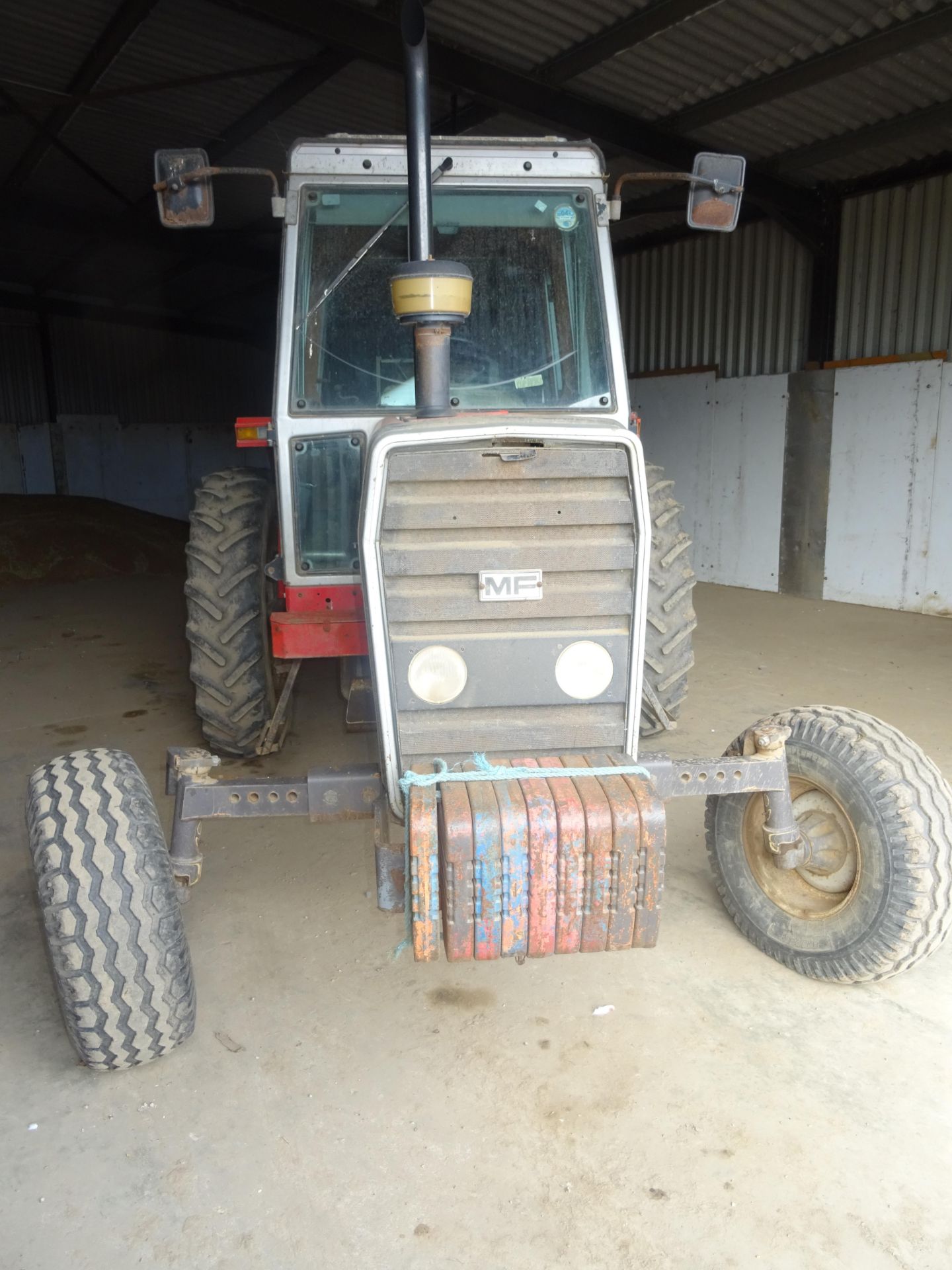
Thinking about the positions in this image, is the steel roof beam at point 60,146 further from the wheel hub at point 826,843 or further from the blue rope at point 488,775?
the wheel hub at point 826,843

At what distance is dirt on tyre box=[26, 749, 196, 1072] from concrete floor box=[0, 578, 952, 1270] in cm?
19

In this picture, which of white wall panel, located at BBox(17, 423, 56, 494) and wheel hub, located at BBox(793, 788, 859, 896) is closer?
wheel hub, located at BBox(793, 788, 859, 896)

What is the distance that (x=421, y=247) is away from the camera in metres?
2.53

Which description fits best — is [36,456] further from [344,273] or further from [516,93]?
[344,273]

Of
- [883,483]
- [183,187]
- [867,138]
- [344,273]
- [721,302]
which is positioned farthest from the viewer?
[721,302]

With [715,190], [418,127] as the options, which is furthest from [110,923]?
[715,190]

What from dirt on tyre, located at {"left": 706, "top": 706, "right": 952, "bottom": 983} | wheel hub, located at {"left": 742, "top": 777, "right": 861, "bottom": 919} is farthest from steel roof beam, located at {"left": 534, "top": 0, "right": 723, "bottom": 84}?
wheel hub, located at {"left": 742, "top": 777, "right": 861, "bottom": 919}

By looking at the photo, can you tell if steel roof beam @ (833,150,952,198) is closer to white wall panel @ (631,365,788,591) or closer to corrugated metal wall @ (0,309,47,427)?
white wall panel @ (631,365,788,591)

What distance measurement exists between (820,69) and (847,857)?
20.4 feet

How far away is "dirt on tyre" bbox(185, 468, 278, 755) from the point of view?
4.07m

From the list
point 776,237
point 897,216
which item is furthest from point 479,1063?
point 776,237

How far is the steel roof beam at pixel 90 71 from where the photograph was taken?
6.59 metres

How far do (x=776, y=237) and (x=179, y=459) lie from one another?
1181 centimetres

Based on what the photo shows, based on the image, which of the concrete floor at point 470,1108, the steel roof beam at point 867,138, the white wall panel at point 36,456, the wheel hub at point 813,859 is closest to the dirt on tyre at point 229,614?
the concrete floor at point 470,1108
